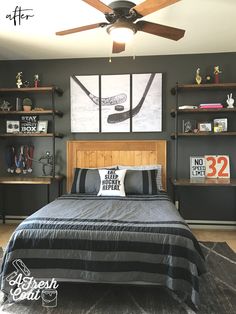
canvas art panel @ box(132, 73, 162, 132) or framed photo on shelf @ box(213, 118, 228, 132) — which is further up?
canvas art panel @ box(132, 73, 162, 132)

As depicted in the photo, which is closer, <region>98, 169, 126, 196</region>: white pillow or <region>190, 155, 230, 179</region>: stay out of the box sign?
<region>98, 169, 126, 196</region>: white pillow

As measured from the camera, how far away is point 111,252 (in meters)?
1.93

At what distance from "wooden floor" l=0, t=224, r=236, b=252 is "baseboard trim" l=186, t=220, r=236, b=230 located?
86 millimetres

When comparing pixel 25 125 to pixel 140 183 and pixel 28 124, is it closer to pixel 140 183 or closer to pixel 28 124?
pixel 28 124

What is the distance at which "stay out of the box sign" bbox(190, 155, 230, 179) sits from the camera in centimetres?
368

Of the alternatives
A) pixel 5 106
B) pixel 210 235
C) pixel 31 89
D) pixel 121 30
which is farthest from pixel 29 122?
pixel 210 235

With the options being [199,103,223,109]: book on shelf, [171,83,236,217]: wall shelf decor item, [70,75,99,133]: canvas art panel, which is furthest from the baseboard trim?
[70,75,99,133]: canvas art panel

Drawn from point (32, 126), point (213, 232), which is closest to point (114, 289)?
point (213, 232)

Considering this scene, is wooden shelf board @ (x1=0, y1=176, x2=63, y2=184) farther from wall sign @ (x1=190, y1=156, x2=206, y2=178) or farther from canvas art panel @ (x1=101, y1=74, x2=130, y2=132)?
wall sign @ (x1=190, y1=156, x2=206, y2=178)

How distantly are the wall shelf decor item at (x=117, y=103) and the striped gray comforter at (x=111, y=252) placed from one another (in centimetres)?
198

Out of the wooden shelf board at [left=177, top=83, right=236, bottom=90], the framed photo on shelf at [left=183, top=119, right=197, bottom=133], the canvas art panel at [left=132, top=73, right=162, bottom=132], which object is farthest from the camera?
the canvas art panel at [left=132, top=73, right=162, bottom=132]

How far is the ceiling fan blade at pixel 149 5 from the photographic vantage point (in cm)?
181

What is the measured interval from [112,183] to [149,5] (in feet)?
6.44

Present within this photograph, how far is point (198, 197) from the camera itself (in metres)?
3.78
